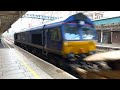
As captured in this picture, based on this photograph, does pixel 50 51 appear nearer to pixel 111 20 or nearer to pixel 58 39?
pixel 58 39

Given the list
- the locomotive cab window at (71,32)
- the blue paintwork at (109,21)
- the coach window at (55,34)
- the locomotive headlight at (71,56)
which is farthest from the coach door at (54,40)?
the blue paintwork at (109,21)

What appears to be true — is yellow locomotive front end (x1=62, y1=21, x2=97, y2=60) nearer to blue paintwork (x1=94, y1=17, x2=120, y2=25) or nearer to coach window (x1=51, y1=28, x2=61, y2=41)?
coach window (x1=51, y1=28, x2=61, y2=41)

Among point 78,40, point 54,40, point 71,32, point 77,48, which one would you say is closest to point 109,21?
point 54,40

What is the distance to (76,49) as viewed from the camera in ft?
40.7

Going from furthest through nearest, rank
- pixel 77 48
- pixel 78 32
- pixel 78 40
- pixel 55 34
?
pixel 55 34 → pixel 78 32 → pixel 78 40 → pixel 77 48

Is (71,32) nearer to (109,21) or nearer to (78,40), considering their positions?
(78,40)

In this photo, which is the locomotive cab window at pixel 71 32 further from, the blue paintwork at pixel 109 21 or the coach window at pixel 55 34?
the blue paintwork at pixel 109 21

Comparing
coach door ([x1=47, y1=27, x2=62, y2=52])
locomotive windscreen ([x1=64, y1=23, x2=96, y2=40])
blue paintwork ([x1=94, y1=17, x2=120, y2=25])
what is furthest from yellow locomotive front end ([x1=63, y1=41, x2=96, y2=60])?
blue paintwork ([x1=94, y1=17, x2=120, y2=25])

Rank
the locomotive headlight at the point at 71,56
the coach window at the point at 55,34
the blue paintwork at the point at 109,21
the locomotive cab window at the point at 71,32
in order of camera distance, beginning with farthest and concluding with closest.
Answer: the blue paintwork at the point at 109,21, the coach window at the point at 55,34, the locomotive cab window at the point at 71,32, the locomotive headlight at the point at 71,56

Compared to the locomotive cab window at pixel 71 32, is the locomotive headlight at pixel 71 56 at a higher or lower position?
lower

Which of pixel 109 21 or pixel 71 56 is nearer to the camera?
pixel 71 56

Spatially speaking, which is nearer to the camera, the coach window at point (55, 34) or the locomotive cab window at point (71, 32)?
the locomotive cab window at point (71, 32)
